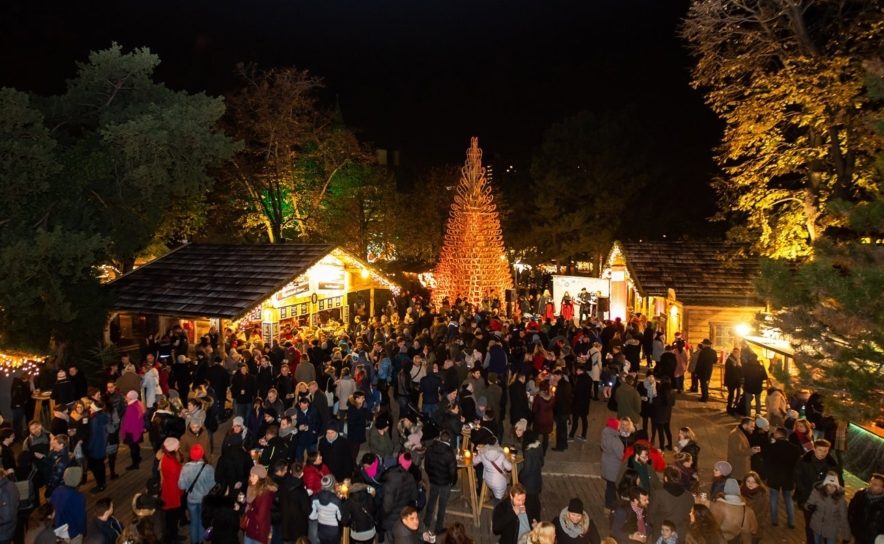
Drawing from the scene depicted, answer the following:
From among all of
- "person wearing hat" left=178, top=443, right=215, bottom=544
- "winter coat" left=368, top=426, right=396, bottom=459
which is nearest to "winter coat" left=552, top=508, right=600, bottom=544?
"winter coat" left=368, top=426, right=396, bottom=459

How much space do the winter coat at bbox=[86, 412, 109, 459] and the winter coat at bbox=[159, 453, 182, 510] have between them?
8.37ft

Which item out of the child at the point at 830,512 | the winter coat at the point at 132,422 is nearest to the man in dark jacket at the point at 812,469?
the child at the point at 830,512

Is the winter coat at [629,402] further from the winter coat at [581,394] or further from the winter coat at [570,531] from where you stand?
the winter coat at [570,531]

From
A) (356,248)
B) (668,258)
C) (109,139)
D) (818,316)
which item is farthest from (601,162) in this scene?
(818,316)

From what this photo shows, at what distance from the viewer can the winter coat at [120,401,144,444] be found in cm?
1034

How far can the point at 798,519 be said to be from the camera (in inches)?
371

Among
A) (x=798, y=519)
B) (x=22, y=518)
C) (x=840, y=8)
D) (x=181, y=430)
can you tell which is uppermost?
(x=840, y=8)

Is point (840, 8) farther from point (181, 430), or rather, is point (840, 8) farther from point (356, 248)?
point (356, 248)

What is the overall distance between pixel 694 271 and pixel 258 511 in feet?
55.0

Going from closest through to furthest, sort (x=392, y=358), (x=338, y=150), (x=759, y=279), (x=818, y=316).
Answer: (x=818, y=316), (x=759, y=279), (x=392, y=358), (x=338, y=150)

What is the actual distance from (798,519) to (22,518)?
10.4 meters

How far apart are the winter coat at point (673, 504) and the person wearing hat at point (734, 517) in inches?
15.1

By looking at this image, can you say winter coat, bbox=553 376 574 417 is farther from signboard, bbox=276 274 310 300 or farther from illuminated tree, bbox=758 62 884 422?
signboard, bbox=276 274 310 300

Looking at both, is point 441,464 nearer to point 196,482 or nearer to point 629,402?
point 196,482
